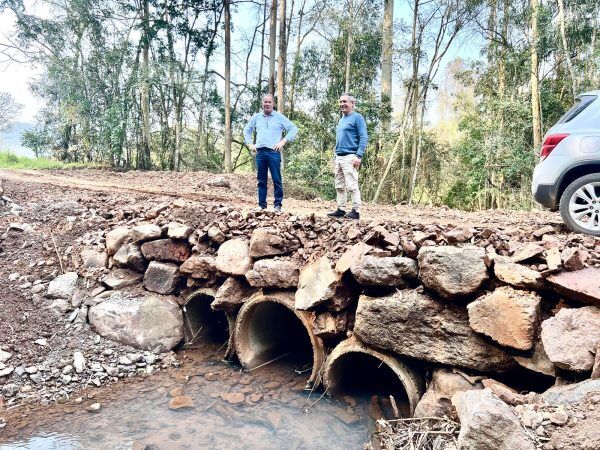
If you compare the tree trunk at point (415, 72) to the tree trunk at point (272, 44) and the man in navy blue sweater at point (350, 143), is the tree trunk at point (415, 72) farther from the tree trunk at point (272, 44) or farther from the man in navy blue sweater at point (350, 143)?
the man in navy blue sweater at point (350, 143)

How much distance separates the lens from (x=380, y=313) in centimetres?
392

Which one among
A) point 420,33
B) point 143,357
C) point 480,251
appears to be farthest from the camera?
point 420,33

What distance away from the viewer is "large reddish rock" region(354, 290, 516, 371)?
3521mm

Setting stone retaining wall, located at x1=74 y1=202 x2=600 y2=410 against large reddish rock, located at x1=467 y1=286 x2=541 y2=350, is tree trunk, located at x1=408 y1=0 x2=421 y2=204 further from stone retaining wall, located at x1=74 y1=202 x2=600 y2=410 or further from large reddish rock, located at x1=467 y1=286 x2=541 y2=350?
large reddish rock, located at x1=467 y1=286 x2=541 y2=350

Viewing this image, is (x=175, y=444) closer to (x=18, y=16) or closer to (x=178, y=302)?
(x=178, y=302)

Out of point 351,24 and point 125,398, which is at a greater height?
point 351,24

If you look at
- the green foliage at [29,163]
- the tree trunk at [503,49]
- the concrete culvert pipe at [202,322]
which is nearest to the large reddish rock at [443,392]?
the concrete culvert pipe at [202,322]

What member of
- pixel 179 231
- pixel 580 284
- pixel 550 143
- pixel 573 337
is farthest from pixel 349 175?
pixel 573 337

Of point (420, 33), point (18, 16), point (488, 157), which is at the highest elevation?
point (18, 16)

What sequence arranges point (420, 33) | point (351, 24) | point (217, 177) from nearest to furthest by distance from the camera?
point (217, 177) < point (420, 33) < point (351, 24)

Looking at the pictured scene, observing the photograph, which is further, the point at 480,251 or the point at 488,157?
the point at 488,157

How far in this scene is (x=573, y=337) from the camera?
9.57ft

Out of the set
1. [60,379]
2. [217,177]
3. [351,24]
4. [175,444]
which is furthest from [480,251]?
[351,24]

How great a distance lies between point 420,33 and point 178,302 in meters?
11.2
